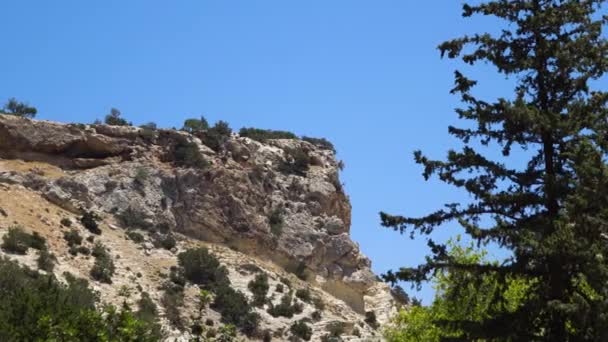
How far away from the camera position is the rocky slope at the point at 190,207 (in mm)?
48312

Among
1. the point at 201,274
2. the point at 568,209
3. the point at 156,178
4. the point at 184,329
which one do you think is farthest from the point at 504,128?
the point at 156,178

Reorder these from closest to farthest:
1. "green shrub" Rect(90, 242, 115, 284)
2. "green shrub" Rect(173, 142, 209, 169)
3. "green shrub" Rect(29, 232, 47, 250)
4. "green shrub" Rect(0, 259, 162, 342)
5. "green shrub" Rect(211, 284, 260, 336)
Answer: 1. "green shrub" Rect(0, 259, 162, 342)
2. "green shrub" Rect(29, 232, 47, 250)
3. "green shrub" Rect(90, 242, 115, 284)
4. "green shrub" Rect(211, 284, 260, 336)
5. "green shrub" Rect(173, 142, 209, 169)

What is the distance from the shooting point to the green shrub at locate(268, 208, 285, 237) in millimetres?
57344

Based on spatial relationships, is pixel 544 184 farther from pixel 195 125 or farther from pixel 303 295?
pixel 195 125

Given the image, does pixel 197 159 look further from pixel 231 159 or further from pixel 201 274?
pixel 201 274

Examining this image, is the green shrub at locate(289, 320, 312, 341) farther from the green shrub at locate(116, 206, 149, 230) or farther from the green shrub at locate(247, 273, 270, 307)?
the green shrub at locate(116, 206, 149, 230)

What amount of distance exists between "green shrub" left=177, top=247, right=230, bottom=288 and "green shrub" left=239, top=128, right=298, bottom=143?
16204mm

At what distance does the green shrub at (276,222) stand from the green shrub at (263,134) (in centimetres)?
774

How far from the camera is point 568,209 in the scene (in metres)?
Answer: 14.5

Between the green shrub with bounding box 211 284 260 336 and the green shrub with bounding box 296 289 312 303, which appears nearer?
the green shrub with bounding box 211 284 260 336

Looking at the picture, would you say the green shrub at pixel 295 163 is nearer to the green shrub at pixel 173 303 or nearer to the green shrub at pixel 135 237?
the green shrub at pixel 135 237

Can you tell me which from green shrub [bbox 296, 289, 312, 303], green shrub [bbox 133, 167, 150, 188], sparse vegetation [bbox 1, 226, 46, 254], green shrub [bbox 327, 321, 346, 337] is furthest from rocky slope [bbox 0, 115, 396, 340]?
sparse vegetation [bbox 1, 226, 46, 254]

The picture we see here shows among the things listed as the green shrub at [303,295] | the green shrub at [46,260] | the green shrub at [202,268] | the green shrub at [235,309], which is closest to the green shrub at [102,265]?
the green shrub at [46,260]

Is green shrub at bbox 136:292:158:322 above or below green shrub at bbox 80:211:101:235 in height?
below
